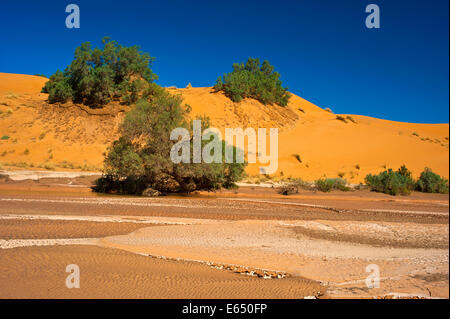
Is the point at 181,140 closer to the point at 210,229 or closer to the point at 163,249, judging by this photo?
the point at 210,229

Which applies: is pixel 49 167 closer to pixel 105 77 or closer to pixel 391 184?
pixel 105 77

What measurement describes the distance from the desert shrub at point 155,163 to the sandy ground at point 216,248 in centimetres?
288

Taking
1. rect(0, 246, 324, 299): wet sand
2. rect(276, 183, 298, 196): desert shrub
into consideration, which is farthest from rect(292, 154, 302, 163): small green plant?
rect(0, 246, 324, 299): wet sand

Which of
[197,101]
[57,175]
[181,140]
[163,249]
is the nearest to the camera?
[163,249]

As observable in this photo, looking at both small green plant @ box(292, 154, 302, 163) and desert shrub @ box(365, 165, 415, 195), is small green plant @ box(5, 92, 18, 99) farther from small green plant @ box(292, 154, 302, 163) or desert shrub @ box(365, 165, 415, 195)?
desert shrub @ box(365, 165, 415, 195)

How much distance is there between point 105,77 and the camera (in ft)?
118

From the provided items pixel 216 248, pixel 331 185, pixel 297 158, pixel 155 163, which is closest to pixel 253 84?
pixel 297 158

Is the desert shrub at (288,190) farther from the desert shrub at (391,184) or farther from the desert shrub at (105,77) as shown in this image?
the desert shrub at (105,77)

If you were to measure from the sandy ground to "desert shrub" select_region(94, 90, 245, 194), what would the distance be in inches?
113

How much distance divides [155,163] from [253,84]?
2740cm

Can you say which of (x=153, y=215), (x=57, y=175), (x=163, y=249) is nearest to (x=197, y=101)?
(x=57, y=175)

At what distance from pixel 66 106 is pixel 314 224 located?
31609 millimetres
